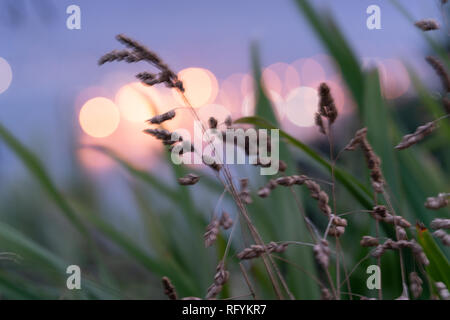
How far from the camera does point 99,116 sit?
132cm

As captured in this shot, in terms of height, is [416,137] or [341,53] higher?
[341,53]

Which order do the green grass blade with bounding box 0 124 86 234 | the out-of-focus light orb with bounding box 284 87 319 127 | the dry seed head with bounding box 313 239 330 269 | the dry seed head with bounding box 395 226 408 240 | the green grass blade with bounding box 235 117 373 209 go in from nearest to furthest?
the dry seed head with bounding box 313 239 330 269, the dry seed head with bounding box 395 226 408 240, the green grass blade with bounding box 235 117 373 209, the green grass blade with bounding box 0 124 86 234, the out-of-focus light orb with bounding box 284 87 319 127

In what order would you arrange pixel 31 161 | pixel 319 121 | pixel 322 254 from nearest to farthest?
1. pixel 322 254
2. pixel 319 121
3. pixel 31 161

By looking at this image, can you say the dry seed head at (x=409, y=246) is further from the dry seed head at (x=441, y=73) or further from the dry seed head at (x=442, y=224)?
the dry seed head at (x=441, y=73)

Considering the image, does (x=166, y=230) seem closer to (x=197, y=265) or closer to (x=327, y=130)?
(x=197, y=265)

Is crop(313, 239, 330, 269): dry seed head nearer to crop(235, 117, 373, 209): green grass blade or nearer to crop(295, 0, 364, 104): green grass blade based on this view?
crop(235, 117, 373, 209): green grass blade

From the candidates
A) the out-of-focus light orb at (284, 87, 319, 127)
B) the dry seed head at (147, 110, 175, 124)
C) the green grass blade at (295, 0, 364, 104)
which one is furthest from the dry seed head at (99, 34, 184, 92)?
the out-of-focus light orb at (284, 87, 319, 127)

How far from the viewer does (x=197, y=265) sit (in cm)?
84

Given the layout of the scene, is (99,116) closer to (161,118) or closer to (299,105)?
(299,105)

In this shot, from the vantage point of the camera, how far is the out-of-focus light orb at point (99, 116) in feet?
4.24

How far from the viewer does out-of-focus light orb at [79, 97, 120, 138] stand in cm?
129

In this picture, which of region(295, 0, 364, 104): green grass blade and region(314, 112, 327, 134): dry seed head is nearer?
region(314, 112, 327, 134): dry seed head

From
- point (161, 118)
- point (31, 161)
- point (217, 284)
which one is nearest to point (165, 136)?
point (161, 118)
